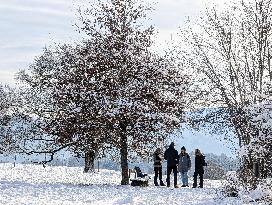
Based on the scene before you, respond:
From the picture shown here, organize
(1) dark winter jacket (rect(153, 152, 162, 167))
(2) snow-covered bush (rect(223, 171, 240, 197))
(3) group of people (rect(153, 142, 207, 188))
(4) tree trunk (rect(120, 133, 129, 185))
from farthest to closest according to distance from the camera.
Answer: (1) dark winter jacket (rect(153, 152, 162, 167)), (3) group of people (rect(153, 142, 207, 188)), (4) tree trunk (rect(120, 133, 129, 185)), (2) snow-covered bush (rect(223, 171, 240, 197))

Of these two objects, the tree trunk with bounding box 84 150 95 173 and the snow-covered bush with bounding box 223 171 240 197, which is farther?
the tree trunk with bounding box 84 150 95 173

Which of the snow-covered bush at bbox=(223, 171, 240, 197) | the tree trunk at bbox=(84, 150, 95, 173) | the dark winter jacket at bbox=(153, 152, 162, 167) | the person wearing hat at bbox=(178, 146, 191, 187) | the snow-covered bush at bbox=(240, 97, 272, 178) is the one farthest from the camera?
the tree trunk at bbox=(84, 150, 95, 173)

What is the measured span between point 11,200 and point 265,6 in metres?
19.4

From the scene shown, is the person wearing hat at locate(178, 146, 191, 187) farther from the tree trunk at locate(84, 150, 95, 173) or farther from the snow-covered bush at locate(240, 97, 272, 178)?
the tree trunk at locate(84, 150, 95, 173)

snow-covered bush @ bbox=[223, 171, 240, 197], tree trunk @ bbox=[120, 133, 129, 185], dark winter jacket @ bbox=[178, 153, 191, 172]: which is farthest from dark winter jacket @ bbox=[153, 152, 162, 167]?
snow-covered bush @ bbox=[223, 171, 240, 197]

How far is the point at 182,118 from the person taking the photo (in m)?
23.2

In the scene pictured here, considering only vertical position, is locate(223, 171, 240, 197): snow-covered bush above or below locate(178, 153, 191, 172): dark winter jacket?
below

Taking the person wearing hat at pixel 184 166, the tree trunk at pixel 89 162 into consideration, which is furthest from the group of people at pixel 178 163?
the tree trunk at pixel 89 162

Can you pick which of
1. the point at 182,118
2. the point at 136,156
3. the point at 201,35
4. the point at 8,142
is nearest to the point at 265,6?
the point at 201,35

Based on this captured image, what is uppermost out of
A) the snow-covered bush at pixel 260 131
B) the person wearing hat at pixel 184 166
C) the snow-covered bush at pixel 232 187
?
the snow-covered bush at pixel 260 131

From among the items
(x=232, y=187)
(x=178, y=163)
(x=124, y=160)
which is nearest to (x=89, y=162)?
(x=124, y=160)

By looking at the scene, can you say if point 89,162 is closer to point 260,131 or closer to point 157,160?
point 157,160

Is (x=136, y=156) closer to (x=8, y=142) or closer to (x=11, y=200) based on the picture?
(x=11, y=200)

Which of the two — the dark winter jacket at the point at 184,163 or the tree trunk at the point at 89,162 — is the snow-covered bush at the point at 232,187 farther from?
the tree trunk at the point at 89,162
